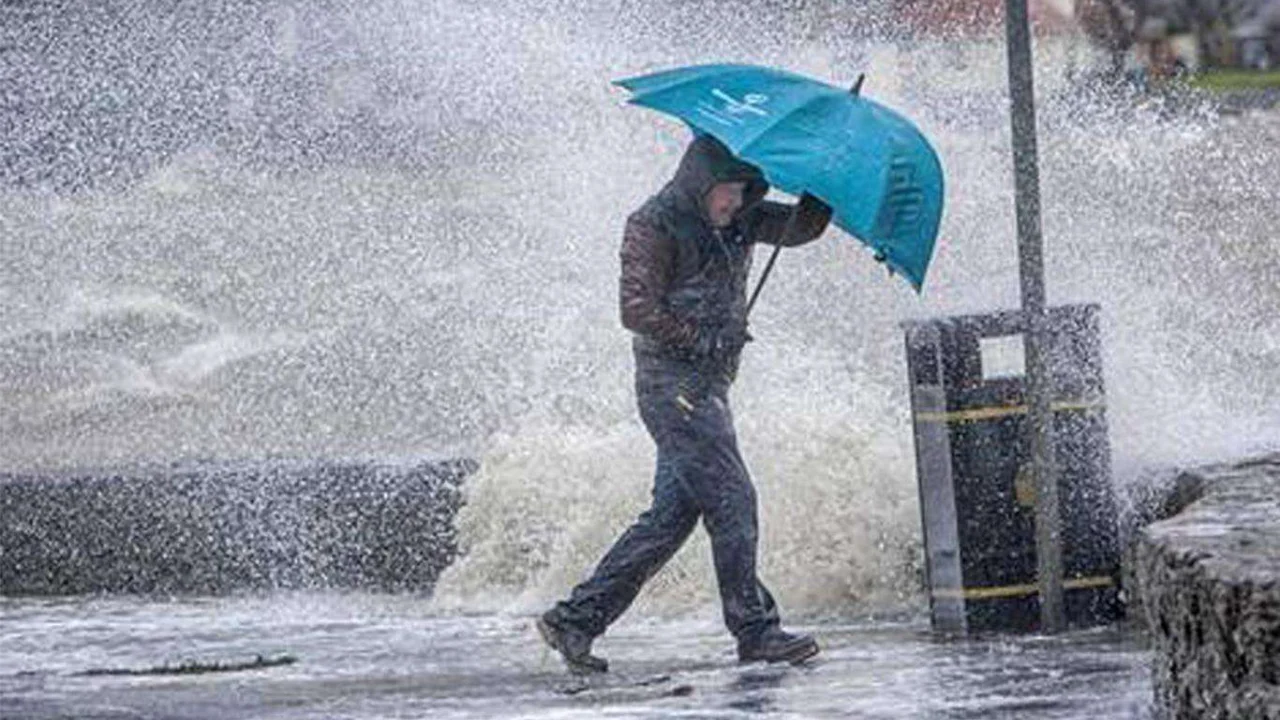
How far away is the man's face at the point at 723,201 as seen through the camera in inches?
411

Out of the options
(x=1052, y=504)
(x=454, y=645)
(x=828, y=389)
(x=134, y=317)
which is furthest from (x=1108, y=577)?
(x=134, y=317)

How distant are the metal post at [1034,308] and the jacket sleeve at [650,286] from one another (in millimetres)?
985

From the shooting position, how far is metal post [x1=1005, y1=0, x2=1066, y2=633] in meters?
10.2

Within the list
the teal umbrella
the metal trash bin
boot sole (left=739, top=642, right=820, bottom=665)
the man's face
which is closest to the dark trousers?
boot sole (left=739, top=642, right=820, bottom=665)

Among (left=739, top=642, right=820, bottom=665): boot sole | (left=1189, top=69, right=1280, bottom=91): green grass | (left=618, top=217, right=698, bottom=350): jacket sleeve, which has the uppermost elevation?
(left=1189, top=69, right=1280, bottom=91): green grass

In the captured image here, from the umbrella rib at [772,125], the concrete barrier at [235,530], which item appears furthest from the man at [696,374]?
the concrete barrier at [235,530]

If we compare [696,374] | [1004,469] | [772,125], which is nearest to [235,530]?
[696,374]

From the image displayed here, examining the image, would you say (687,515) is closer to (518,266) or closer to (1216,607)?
(1216,607)

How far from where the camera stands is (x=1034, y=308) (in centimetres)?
1035

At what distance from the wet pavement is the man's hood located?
4.55 ft

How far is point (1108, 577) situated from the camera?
10719 mm

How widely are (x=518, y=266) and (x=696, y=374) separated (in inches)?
332

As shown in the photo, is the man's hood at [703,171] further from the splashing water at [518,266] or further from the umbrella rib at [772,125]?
the splashing water at [518,266]

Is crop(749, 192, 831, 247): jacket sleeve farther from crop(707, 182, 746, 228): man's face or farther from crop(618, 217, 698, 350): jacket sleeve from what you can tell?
crop(618, 217, 698, 350): jacket sleeve
